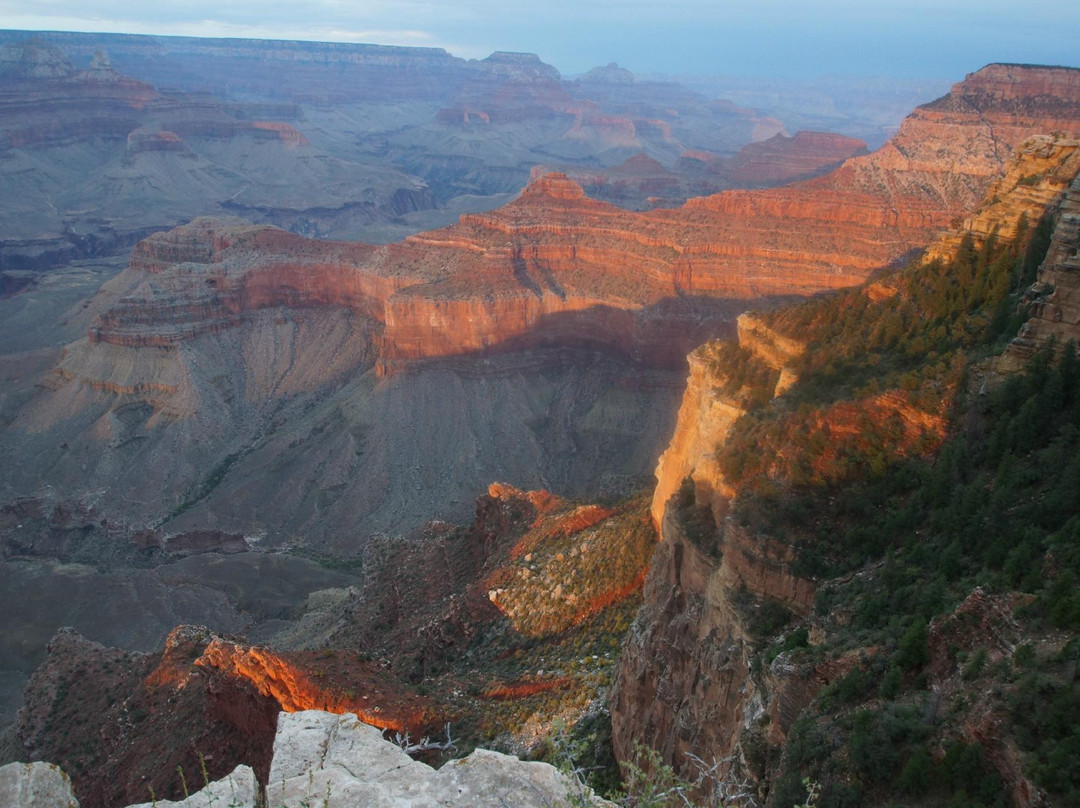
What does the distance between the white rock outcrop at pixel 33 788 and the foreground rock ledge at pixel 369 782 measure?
1cm

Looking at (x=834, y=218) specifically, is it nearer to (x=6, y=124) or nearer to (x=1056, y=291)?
(x=1056, y=291)

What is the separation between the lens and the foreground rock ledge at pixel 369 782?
885cm

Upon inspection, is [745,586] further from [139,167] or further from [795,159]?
[139,167]

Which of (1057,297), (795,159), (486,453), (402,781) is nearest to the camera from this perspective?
(402,781)

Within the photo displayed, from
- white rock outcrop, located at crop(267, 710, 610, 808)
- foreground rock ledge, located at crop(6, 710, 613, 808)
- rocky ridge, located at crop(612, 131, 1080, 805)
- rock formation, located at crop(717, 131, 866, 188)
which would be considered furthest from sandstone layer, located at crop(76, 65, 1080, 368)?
rock formation, located at crop(717, 131, 866, 188)

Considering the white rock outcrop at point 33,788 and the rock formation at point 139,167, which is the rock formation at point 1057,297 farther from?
the rock formation at point 139,167

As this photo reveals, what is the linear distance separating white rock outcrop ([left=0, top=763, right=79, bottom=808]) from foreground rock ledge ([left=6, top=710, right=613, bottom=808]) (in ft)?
0.04

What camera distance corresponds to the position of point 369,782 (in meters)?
9.29

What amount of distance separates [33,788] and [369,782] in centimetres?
409

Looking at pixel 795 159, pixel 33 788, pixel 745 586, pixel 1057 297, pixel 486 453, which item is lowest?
pixel 486 453

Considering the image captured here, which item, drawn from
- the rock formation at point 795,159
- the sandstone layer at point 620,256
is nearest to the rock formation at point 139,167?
the rock formation at point 795,159

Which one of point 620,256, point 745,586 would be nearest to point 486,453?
point 620,256

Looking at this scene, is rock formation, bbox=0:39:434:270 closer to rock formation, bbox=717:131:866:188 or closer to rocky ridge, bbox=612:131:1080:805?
rock formation, bbox=717:131:866:188

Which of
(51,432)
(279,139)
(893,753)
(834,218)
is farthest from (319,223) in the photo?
(893,753)
